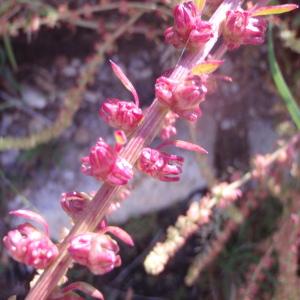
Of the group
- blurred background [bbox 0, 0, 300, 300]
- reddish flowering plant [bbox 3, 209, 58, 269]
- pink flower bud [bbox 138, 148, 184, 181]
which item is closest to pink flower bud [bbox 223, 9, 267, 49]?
pink flower bud [bbox 138, 148, 184, 181]

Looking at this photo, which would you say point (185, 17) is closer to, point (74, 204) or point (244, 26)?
point (244, 26)

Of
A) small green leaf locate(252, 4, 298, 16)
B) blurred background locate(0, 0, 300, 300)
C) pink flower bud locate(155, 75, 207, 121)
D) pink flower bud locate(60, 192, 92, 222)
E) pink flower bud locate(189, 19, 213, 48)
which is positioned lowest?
blurred background locate(0, 0, 300, 300)

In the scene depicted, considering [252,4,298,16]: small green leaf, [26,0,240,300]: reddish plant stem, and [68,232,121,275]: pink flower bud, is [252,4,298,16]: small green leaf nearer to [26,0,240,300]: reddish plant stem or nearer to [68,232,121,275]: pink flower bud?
[26,0,240,300]: reddish plant stem

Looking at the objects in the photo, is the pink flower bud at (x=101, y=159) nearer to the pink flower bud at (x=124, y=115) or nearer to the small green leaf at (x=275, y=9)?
the pink flower bud at (x=124, y=115)

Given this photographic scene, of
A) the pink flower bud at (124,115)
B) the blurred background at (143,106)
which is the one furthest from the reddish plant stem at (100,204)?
the blurred background at (143,106)

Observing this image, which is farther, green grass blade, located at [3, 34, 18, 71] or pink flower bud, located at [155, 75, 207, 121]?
green grass blade, located at [3, 34, 18, 71]

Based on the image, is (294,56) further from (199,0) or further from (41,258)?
(41,258)

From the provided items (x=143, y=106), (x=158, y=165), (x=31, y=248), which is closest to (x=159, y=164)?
(x=158, y=165)
